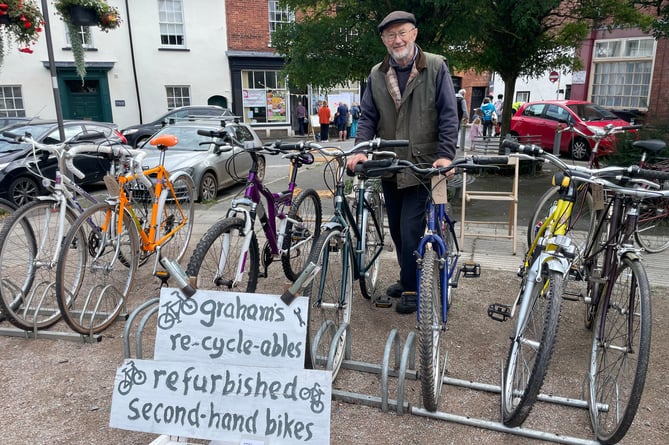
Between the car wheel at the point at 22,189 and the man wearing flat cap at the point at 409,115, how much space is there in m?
6.81

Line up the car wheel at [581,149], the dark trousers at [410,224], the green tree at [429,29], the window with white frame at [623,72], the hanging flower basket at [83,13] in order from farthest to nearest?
the window with white frame at [623,72]
the car wheel at [581,149]
the green tree at [429,29]
the hanging flower basket at [83,13]
the dark trousers at [410,224]

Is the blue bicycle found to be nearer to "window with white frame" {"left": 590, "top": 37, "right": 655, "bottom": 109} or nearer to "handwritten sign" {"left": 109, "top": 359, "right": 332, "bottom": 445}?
"handwritten sign" {"left": 109, "top": 359, "right": 332, "bottom": 445}

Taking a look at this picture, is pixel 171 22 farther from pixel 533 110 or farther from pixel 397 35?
pixel 397 35

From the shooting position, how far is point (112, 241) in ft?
12.5

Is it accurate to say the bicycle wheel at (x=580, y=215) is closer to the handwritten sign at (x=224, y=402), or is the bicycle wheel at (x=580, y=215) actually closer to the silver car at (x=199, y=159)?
the handwritten sign at (x=224, y=402)

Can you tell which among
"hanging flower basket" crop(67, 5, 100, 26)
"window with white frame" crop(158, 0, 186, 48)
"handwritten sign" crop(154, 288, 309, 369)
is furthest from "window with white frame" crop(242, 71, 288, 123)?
"handwritten sign" crop(154, 288, 309, 369)

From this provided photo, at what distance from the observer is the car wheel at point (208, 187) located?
8773 mm

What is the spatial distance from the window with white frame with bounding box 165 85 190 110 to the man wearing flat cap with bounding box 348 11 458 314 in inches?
738

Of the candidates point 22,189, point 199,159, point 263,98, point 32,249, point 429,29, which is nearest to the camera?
point 32,249

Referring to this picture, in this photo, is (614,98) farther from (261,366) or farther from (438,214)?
(261,366)

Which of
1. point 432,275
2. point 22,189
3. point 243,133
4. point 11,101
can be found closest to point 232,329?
point 432,275

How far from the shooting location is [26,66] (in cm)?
1828

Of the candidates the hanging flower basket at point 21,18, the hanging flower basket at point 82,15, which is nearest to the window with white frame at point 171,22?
the hanging flower basket at point 82,15

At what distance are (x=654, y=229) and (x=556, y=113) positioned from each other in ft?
29.7
